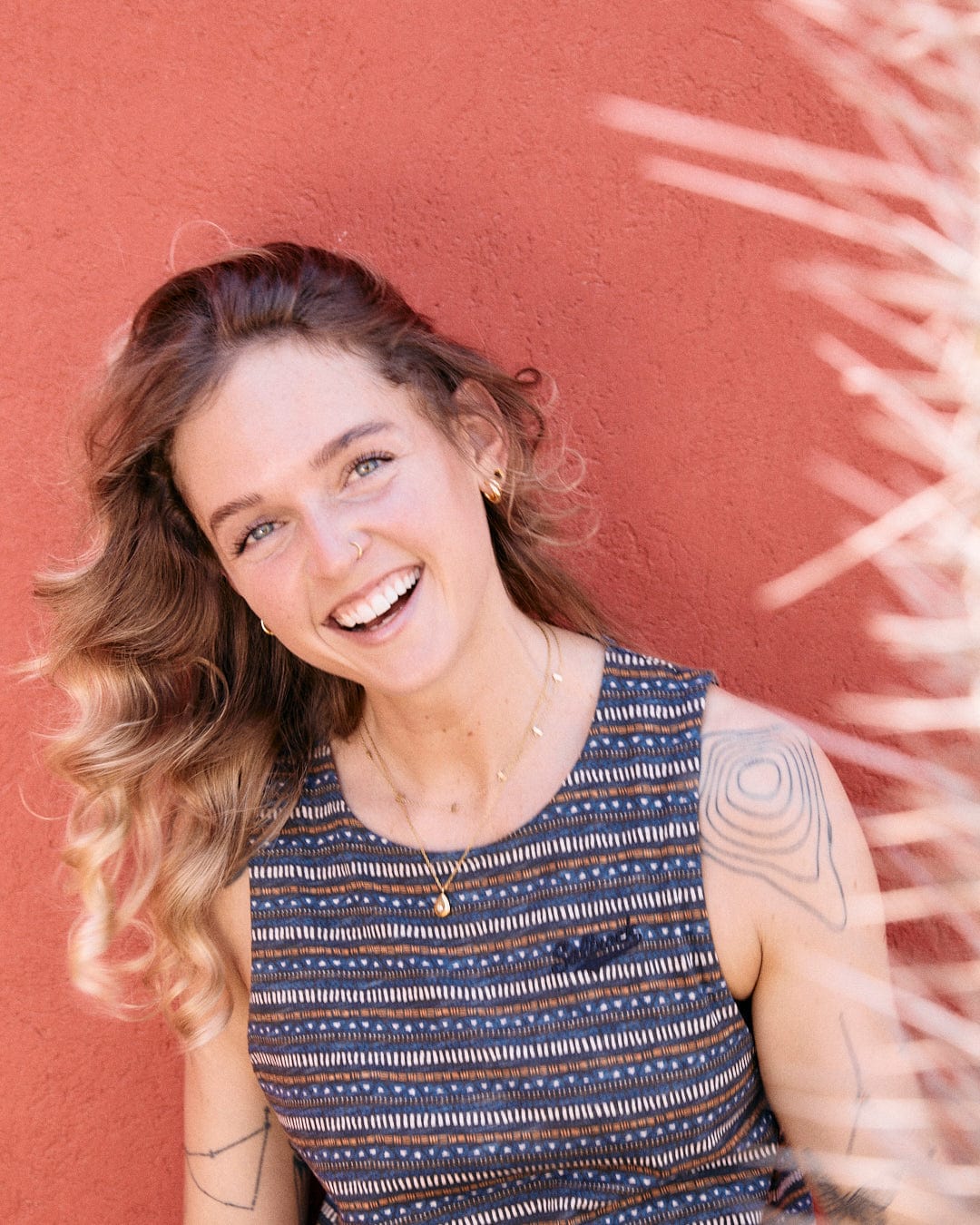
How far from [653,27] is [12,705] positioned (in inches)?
63.8

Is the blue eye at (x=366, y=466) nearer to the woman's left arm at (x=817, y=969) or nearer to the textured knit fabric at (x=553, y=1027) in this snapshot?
the textured knit fabric at (x=553, y=1027)

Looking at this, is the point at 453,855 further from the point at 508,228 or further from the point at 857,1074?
the point at 508,228

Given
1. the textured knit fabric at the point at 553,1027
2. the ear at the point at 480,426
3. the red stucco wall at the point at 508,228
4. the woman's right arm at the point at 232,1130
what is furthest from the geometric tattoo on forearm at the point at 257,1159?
the ear at the point at 480,426

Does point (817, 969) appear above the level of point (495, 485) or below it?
below

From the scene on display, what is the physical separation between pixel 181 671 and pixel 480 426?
0.73 metres

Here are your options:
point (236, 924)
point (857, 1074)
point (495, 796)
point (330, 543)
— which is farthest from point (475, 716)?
point (857, 1074)

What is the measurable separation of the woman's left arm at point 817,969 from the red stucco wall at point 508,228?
1.26 feet

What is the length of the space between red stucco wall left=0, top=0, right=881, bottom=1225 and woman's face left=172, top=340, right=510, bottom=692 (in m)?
0.42

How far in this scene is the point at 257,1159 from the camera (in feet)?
7.22

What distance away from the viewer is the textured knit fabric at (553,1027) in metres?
1.88

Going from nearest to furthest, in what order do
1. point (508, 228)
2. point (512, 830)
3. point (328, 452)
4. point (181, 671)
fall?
point (328, 452), point (512, 830), point (508, 228), point (181, 671)

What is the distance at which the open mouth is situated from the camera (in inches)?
73.3

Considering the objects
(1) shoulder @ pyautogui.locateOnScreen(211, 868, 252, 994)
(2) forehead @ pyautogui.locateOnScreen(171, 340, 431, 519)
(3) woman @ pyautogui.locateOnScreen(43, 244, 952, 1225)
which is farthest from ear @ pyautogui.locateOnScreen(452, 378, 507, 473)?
(1) shoulder @ pyautogui.locateOnScreen(211, 868, 252, 994)

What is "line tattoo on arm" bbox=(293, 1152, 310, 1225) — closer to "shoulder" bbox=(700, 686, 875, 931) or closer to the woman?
the woman
